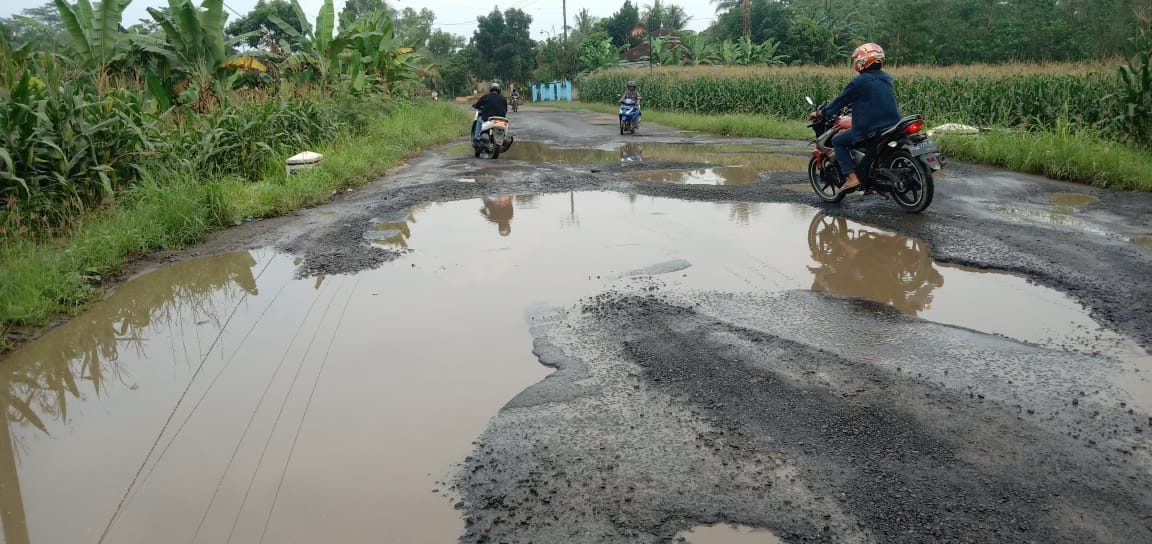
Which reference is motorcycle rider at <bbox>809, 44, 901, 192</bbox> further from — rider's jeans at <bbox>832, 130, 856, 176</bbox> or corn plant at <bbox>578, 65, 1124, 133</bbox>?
corn plant at <bbox>578, 65, 1124, 133</bbox>

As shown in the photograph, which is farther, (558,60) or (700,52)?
(558,60)

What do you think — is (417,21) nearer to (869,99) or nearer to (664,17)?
(664,17)

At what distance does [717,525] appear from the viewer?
9.04 feet

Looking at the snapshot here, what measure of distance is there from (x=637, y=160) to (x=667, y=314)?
9.19 metres

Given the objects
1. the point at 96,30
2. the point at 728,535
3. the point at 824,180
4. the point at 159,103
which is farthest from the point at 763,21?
the point at 728,535

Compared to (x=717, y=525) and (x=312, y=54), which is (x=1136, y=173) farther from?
(x=312, y=54)

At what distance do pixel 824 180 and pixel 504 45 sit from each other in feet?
177

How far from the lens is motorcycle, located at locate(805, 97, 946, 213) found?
7.68m

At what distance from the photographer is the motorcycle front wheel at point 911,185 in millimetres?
7734

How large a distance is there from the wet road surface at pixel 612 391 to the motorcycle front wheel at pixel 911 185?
1.60 feet

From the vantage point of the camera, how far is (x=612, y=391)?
12.7ft

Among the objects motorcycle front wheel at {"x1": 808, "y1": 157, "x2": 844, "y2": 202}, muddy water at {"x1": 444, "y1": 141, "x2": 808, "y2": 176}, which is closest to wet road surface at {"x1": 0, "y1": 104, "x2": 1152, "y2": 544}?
motorcycle front wheel at {"x1": 808, "y1": 157, "x2": 844, "y2": 202}

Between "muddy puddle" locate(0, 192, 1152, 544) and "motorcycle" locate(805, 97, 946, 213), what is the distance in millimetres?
727

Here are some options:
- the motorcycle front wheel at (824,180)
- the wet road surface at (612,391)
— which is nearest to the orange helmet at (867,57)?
the motorcycle front wheel at (824,180)
